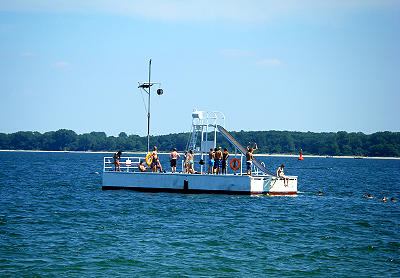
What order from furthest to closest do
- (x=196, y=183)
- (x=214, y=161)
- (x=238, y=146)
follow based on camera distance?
(x=238, y=146) → (x=214, y=161) → (x=196, y=183)

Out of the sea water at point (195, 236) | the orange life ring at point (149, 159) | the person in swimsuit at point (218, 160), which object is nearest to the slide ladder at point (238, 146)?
the sea water at point (195, 236)

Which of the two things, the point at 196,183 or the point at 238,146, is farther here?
the point at 238,146

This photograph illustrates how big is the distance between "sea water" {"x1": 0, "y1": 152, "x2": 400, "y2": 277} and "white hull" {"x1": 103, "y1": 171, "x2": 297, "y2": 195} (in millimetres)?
557

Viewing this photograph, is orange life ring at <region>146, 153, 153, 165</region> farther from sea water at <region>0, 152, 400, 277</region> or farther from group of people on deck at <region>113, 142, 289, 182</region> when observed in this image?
sea water at <region>0, 152, 400, 277</region>

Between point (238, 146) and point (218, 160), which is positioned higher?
point (238, 146)

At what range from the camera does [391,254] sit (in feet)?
68.1

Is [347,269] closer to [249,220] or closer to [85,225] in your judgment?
[249,220]

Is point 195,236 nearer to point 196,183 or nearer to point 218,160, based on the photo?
point 196,183

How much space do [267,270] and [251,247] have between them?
331 cm

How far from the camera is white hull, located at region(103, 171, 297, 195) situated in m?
35.4

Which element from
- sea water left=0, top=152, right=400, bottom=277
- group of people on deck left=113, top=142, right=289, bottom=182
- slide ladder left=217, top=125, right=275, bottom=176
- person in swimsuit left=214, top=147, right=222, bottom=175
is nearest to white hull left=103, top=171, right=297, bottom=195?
sea water left=0, top=152, right=400, bottom=277

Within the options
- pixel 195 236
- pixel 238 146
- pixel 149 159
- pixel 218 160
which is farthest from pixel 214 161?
pixel 195 236

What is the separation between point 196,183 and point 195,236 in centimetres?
1259

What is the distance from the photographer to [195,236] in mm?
23406
